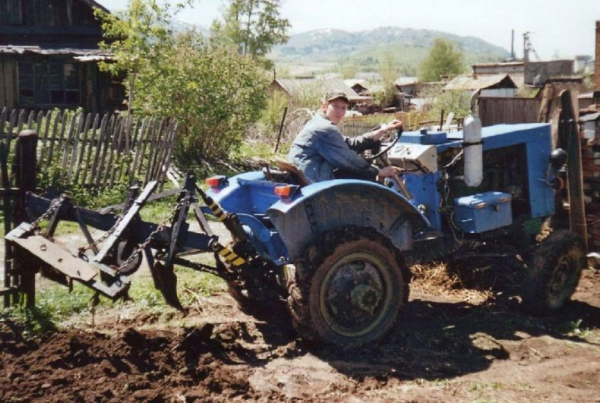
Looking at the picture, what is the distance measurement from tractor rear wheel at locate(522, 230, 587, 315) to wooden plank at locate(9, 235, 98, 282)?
11.7 feet

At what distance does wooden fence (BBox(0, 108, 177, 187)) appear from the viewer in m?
10.1

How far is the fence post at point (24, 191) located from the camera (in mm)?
4934

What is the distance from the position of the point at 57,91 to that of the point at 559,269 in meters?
18.8

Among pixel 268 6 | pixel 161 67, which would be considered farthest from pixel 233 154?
pixel 268 6

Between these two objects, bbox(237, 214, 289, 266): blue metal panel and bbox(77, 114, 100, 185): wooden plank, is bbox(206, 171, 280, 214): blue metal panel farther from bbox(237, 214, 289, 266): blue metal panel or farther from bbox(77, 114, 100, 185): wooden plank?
bbox(77, 114, 100, 185): wooden plank

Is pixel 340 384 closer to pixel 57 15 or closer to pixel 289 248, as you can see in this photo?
pixel 289 248

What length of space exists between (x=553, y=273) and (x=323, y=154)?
2.29 m

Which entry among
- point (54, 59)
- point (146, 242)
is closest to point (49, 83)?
point (54, 59)

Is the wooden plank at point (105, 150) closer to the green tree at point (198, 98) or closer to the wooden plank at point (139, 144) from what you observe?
the wooden plank at point (139, 144)

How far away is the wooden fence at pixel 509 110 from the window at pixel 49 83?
13800mm

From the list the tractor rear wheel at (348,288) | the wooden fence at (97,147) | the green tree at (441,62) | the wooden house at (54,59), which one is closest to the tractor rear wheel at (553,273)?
the tractor rear wheel at (348,288)

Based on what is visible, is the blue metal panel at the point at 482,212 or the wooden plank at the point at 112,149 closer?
the blue metal panel at the point at 482,212

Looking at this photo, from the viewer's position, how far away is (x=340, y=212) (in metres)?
4.69

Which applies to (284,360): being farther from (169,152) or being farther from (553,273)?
(169,152)
